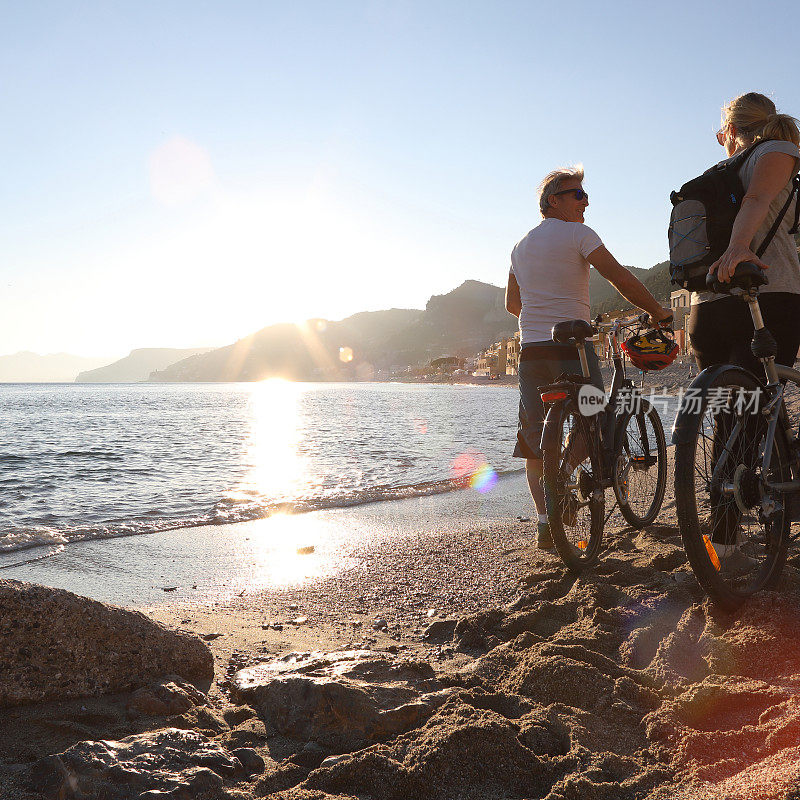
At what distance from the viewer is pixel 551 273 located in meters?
3.52

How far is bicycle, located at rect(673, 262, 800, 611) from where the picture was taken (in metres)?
2.30

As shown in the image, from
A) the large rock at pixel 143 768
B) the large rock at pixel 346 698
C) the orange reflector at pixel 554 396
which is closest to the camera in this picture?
the large rock at pixel 143 768

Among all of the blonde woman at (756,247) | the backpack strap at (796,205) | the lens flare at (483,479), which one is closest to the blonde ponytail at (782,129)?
the blonde woman at (756,247)

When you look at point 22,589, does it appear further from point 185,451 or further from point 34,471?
point 185,451

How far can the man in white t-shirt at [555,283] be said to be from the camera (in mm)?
3373

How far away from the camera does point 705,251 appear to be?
2.62m

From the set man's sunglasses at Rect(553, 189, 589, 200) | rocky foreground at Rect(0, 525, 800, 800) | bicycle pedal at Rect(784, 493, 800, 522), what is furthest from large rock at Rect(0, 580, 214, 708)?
man's sunglasses at Rect(553, 189, 589, 200)

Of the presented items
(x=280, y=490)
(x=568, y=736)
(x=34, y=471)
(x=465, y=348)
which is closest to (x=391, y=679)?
(x=568, y=736)

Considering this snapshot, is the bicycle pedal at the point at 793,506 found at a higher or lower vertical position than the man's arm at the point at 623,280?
A: lower

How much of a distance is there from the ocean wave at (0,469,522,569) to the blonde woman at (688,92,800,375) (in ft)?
15.4

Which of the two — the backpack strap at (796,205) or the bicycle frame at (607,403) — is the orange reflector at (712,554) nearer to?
the bicycle frame at (607,403)

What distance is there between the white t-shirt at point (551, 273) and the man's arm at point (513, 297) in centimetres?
22

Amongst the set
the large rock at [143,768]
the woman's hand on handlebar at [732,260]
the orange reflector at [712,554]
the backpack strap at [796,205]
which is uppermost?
the backpack strap at [796,205]

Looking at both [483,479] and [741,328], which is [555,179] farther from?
[483,479]
